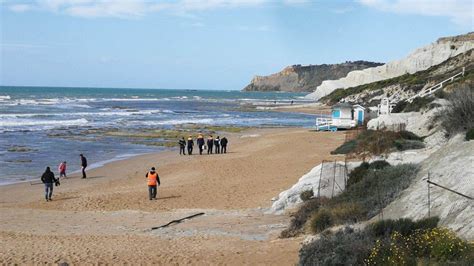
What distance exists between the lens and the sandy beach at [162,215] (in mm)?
11852

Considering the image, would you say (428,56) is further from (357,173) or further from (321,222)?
(321,222)

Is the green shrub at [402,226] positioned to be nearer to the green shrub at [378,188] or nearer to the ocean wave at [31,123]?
the green shrub at [378,188]

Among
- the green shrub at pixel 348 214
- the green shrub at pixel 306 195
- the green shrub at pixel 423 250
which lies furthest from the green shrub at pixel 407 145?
the green shrub at pixel 423 250

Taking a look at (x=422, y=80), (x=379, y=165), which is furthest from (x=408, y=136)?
(x=422, y=80)

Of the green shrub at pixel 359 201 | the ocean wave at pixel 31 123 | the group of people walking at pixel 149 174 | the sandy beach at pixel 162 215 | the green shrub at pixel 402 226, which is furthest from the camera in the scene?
the ocean wave at pixel 31 123

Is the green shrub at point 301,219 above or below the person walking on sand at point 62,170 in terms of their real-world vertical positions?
above

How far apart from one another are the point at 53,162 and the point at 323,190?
1690cm

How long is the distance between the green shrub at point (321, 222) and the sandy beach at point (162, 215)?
512 millimetres

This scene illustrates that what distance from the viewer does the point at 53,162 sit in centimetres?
2811

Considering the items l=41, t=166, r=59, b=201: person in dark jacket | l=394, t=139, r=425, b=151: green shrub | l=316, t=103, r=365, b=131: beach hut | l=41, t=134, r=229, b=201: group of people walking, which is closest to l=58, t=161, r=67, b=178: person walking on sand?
l=41, t=134, r=229, b=201: group of people walking

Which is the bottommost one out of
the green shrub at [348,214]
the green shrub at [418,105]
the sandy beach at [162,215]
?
the sandy beach at [162,215]

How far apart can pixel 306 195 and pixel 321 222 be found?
11.5ft

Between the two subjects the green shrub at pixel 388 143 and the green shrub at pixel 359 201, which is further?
the green shrub at pixel 388 143

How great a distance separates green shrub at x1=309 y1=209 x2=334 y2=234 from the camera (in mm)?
11875
